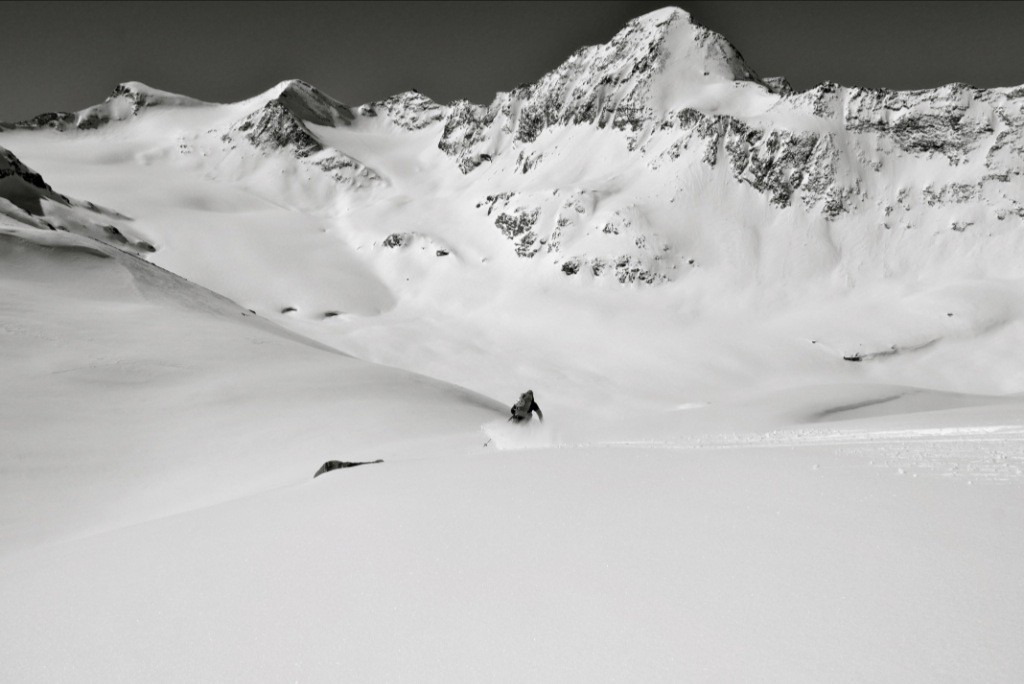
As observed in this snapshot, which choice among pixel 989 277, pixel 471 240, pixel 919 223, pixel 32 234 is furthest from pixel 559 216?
pixel 32 234

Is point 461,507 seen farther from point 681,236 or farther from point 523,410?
point 681,236

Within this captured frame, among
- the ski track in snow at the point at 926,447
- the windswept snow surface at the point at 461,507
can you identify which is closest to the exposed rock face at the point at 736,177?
the windswept snow surface at the point at 461,507

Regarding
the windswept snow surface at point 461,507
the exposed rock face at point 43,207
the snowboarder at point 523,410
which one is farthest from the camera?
the exposed rock face at point 43,207

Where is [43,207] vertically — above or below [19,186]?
above

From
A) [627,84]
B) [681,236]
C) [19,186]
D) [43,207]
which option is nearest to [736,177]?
[681,236]

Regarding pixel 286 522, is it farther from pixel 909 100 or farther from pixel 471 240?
pixel 909 100

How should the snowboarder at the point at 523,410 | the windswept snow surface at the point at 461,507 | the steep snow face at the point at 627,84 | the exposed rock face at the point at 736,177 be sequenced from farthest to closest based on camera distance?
1. the steep snow face at the point at 627,84
2. the exposed rock face at the point at 736,177
3. the snowboarder at the point at 523,410
4. the windswept snow surface at the point at 461,507

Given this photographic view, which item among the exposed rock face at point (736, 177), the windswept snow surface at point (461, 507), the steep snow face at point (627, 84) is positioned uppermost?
the steep snow face at point (627, 84)

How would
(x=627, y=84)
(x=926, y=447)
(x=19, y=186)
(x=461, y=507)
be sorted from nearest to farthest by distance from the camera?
(x=461, y=507) < (x=926, y=447) < (x=19, y=186) < (x=627, y=84)

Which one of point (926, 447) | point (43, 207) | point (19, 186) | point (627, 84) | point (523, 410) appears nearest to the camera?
point (926, 447)

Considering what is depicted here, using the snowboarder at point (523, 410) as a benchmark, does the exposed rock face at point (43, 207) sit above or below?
above

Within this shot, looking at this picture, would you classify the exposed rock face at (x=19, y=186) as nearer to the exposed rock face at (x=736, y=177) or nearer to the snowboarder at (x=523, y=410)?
the exposed rock face at (x=736, y=177)

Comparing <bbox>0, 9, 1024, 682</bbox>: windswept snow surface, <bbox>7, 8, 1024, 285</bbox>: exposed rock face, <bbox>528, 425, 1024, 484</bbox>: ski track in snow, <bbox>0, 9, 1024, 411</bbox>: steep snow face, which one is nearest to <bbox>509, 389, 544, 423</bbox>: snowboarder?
<bbox>0, 9, 1024, 682</bbox>: windswept snow surface

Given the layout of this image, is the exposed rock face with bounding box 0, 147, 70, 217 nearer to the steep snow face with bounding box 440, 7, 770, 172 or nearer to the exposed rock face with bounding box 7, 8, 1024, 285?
the exposed rock face with bounding box 7, 8, 1024, 285
